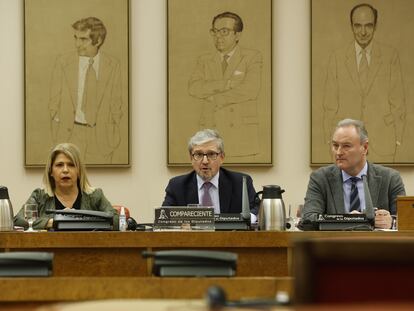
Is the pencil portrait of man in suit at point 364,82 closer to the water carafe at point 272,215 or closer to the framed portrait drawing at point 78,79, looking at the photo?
the framed portrait drawing at point 78,79

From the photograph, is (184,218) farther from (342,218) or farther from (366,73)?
(366,73)

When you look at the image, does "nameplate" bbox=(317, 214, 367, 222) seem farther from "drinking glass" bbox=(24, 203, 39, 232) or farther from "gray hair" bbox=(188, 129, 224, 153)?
"drinking glass" bbox=(24, 203, 39, 232)

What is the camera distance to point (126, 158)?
771cm

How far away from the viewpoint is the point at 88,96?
7.73m

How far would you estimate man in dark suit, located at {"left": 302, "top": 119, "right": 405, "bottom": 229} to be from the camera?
6133mm

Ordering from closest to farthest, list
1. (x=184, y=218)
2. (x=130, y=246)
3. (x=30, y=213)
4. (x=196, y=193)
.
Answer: (x=130, y=246) < (x=184, y=218) < (x=30, y=213) < (x=196, y=193)

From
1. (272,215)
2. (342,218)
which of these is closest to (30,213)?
(272,215)

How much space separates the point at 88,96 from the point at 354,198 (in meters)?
2.75

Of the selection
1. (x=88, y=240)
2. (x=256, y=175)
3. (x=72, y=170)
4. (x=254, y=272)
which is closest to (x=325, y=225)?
(x=254, y=272)

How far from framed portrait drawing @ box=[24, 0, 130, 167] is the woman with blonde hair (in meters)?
1.37

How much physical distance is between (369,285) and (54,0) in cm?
613

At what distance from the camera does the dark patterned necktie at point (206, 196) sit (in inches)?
254

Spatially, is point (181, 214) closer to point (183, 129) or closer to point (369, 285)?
point (183, 129)

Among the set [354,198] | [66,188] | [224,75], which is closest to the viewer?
[354,198]
